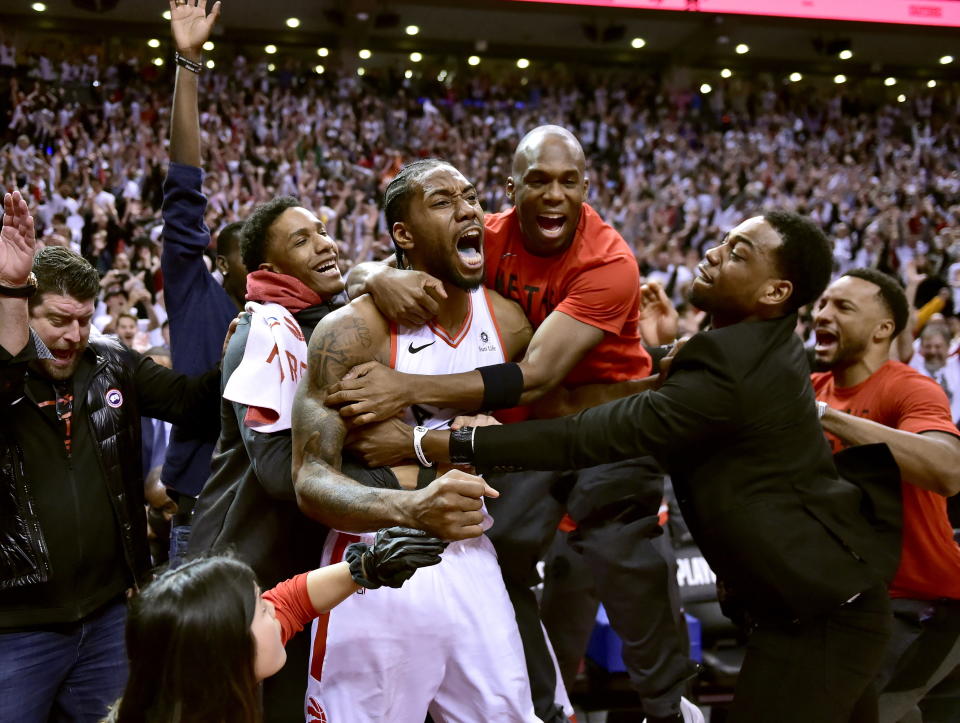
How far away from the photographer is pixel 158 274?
28.6ft

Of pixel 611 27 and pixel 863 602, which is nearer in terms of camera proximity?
pixel 863 602

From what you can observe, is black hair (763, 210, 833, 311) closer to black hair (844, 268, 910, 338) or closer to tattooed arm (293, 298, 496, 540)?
black hair (844, 268, 910, 338)

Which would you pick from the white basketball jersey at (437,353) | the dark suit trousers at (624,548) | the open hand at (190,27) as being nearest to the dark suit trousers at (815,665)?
the dark suit trousers at (624,548)

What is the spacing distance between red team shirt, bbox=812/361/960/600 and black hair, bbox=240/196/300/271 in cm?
234

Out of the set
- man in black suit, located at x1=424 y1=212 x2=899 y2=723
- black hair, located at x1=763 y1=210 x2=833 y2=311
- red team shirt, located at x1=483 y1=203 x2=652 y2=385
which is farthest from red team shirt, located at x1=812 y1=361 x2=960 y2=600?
red team shirt, located at x1=483 y1=203 x2=652 y2=385

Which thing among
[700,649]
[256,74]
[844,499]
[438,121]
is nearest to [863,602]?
[844,499]

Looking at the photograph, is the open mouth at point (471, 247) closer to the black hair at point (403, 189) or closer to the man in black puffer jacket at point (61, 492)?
the black hair at point (403, 189)

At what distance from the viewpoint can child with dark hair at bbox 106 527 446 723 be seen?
1.83 meters

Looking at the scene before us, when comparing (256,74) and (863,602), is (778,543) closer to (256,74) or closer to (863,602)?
(863,602)

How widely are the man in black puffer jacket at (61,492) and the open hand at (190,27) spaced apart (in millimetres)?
1160

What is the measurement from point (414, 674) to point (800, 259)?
1.71 m

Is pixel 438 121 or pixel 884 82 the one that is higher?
pixel 884 82

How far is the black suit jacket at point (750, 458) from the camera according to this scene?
2.59m

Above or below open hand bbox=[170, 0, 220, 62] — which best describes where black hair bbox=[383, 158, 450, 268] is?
below
